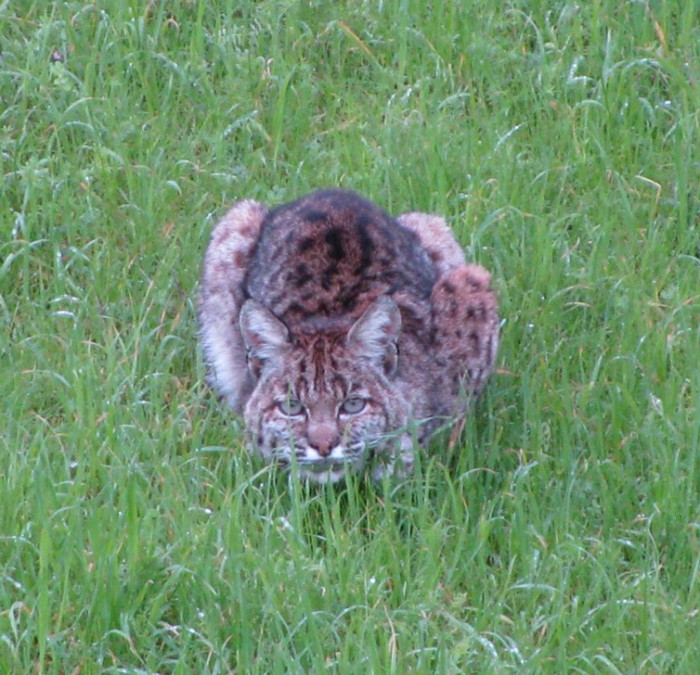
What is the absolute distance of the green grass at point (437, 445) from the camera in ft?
16.1

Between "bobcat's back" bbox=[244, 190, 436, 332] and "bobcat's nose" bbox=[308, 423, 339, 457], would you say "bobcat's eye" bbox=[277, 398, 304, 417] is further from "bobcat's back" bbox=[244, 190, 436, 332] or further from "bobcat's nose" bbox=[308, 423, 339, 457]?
"bobcat's back" bbox=[244, 190, 436, 332]

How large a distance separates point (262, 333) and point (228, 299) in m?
0.78

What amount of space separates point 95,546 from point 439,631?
3.94 feet

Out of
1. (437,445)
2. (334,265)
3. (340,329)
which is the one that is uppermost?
(334,265)

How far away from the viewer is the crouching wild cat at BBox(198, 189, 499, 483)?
586 cm

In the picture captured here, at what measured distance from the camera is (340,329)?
19.9 feet

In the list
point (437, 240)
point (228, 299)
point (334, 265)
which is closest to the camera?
point (334, 265)

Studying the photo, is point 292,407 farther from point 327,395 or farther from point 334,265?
point 334,265

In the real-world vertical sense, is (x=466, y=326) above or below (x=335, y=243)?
below

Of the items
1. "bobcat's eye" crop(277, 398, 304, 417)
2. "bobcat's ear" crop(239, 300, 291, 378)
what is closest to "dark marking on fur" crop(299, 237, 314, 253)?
"bobcat's ear" crop(239, 300, 291, 378)

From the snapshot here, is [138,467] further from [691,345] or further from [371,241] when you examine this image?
[691,345]

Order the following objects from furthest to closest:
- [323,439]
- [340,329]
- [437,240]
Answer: [437,240]
[340,329]
[323,439]

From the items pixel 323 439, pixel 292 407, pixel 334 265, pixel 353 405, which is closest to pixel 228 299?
pixel 334 265

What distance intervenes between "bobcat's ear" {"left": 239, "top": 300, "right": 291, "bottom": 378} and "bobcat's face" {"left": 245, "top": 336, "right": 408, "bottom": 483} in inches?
2.4
